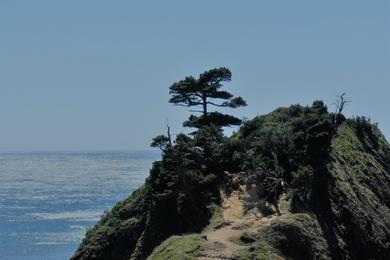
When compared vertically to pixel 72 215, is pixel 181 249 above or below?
above

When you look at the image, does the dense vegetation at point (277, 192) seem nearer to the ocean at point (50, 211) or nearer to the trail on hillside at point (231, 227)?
the trail on hillside at point (231, 227)

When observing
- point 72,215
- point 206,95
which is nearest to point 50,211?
point 72,215

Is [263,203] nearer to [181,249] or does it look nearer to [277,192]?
[277,192]

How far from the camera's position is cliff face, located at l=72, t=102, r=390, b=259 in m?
41.2

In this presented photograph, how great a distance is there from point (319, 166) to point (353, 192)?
3.26 metres

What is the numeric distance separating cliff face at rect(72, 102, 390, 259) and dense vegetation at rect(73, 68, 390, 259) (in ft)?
0.25

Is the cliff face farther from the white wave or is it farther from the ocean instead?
the white wave

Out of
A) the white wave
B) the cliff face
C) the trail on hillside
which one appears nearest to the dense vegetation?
the cliff face

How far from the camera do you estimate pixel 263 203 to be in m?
44.8

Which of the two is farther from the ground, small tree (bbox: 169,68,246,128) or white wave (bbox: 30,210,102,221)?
small tree (bbox: 169,68,246,128)

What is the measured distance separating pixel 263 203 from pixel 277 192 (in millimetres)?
1963

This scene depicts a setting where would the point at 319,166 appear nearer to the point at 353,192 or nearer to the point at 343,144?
the point at 353,192

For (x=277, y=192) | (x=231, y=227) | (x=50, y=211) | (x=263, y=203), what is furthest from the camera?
(x=50, y=211)

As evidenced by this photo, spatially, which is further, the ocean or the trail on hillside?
the ocean
